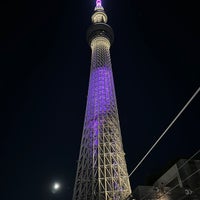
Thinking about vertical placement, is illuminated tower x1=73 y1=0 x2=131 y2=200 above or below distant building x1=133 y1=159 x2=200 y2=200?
above

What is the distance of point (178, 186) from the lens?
14375mm

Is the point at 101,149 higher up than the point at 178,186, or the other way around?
the point at 101,149

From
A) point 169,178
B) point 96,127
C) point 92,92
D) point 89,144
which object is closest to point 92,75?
point 92,92

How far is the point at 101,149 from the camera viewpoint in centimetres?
3016

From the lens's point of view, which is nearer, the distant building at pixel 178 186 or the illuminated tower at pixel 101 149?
the distant building at pixel 178 186

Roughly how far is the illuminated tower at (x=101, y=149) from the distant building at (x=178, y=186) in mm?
9281

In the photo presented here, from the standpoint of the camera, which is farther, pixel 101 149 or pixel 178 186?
pixel 101 149

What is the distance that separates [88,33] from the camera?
5050 centimetres

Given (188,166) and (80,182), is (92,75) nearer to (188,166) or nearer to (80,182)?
(80,182)

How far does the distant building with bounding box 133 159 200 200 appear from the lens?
1371 centimetres

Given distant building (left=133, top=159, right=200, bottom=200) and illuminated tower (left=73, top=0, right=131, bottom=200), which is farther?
illuminated tower (left=73, top=0, right=131, bottom=200)

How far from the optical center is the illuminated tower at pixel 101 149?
26.1 m

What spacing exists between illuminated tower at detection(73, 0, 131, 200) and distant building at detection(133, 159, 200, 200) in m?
9.28

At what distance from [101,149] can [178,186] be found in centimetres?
1651
